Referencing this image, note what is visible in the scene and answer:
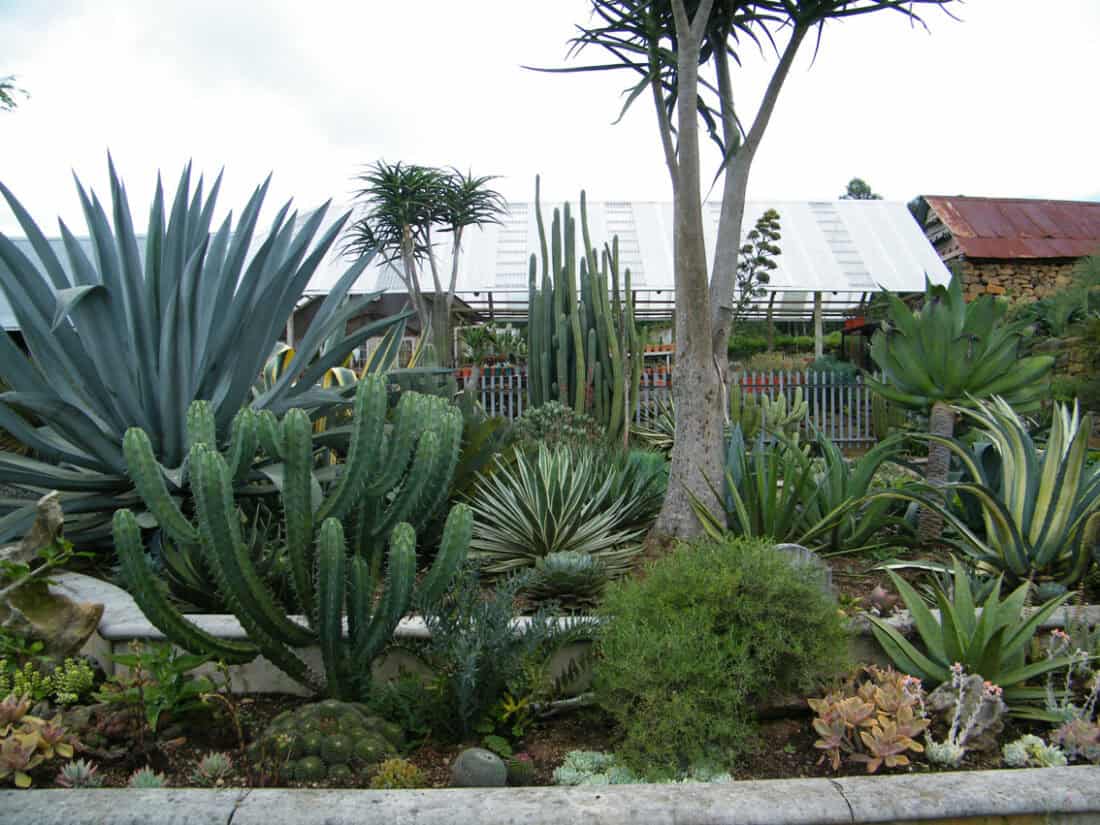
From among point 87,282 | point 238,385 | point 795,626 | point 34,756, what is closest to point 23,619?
point 34,756

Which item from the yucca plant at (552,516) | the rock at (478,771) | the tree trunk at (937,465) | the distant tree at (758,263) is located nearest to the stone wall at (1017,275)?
the distant tree at (758,263)

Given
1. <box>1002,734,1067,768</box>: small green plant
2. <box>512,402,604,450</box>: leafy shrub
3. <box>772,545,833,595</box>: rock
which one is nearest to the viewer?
<box>1002,734,1067,768</box>: small green plant

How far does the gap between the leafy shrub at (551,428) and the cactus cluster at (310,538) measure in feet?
9.38

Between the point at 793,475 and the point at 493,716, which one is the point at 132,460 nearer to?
the point at 493,716

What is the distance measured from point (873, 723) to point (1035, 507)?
2.02m

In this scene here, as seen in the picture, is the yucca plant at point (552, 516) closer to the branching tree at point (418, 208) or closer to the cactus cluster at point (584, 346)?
the cactus cluster at point (584, 346)

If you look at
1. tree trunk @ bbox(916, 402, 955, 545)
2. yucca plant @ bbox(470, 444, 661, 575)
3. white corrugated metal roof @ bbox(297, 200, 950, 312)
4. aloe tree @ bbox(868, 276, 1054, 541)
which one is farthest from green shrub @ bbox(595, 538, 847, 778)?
white corrugated metal roof @ bbox(297, 200, 950, 312)

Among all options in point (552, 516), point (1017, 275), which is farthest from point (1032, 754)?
point (1017, 275)

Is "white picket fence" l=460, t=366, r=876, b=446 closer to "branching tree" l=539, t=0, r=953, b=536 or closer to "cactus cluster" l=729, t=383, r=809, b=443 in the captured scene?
"cactus cluster" l=729, t=383, r=809, b=443

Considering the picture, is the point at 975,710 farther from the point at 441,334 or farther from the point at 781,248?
the point at 781,248

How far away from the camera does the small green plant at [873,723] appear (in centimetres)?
293

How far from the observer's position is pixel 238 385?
4.71 m

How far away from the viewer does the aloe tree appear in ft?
16.1

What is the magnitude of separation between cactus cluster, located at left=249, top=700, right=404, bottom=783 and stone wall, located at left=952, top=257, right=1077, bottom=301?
70.7 ft
